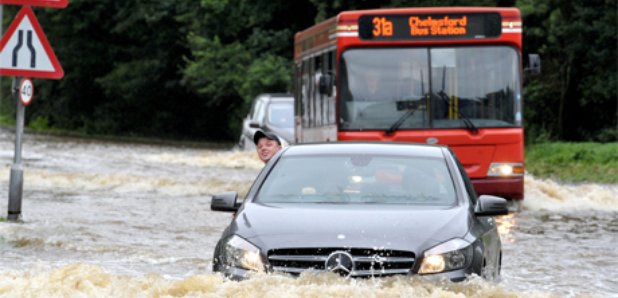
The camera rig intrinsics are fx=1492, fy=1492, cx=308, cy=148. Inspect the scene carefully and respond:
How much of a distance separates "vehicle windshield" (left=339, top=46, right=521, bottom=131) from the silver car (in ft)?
43.8

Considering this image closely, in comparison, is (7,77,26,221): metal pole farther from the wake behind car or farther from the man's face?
the wake behind car

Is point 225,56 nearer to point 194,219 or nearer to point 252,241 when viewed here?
→ point 194,219

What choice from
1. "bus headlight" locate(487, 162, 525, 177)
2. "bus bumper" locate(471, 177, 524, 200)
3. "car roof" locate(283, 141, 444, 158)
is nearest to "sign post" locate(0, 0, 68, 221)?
"car roof" locate(283, 141, 444, 158)

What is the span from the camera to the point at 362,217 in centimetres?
935

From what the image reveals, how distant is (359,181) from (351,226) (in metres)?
1.23

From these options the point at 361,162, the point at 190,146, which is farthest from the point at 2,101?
the point at 361,162

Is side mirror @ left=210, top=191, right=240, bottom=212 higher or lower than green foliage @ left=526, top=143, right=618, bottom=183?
higher

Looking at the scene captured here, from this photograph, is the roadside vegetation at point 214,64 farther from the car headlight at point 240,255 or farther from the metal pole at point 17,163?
the car headlight at point 240,255

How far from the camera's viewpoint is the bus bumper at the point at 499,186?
21000 mm

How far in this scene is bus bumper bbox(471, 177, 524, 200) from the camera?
21000 millimetres

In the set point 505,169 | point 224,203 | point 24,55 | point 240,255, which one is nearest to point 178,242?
point 24,55

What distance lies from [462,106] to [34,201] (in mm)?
6656

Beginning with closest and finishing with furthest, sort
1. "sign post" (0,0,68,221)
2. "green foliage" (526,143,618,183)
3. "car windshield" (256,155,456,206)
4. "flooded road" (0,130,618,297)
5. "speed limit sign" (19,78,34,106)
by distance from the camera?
"flooded road" (0,130,618,297) < "car windshield" (256,155,456,206) < "sign post" (0,0,68,221) < "speed limit sign" (19,78,34,106) < "green foliage" (526,143,618,183)

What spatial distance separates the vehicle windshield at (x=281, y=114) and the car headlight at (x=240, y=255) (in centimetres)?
2635
